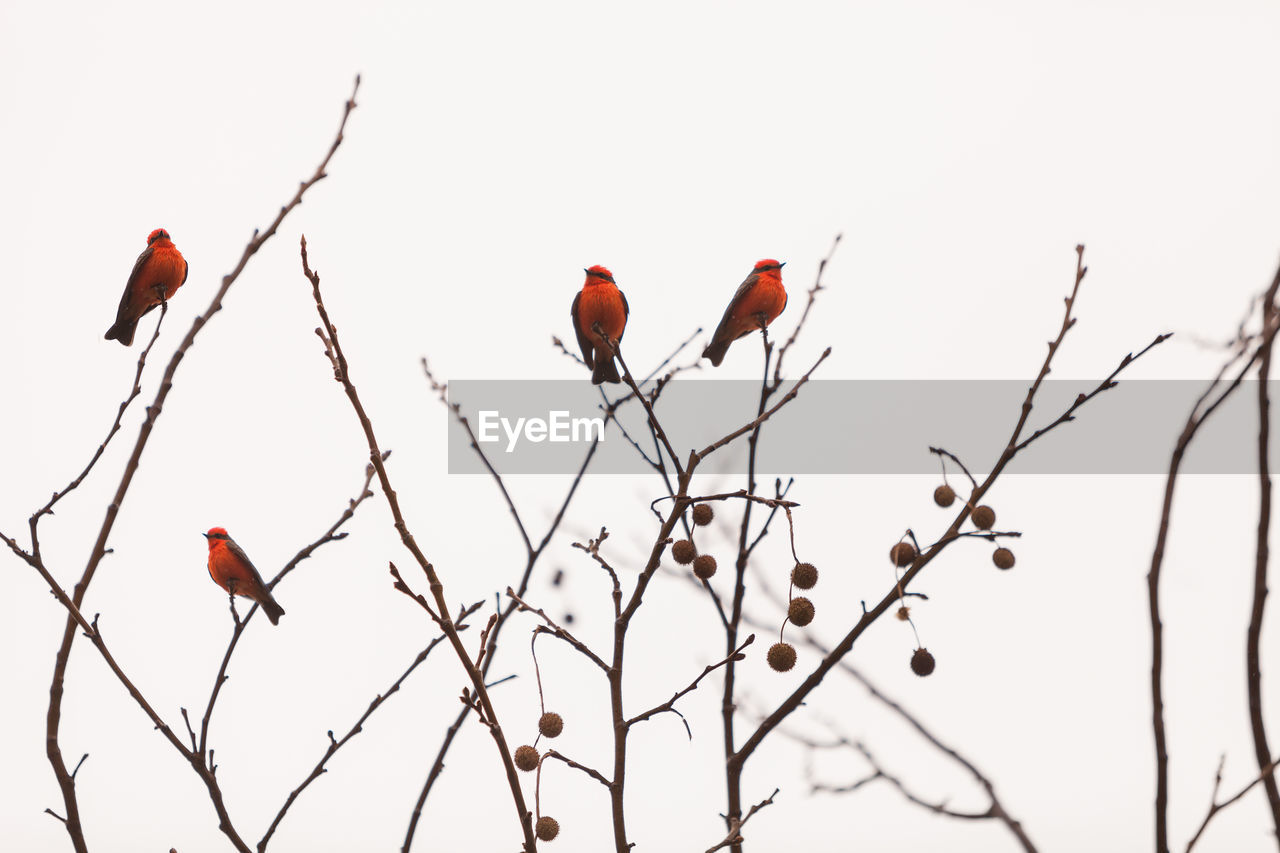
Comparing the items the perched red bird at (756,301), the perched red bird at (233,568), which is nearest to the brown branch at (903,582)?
the perched red bird at (756,301)

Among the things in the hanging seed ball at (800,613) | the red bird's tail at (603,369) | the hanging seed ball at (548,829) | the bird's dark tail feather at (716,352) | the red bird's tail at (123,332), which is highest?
the red bird's tail at (123,332)

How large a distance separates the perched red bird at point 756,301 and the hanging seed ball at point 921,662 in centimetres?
248

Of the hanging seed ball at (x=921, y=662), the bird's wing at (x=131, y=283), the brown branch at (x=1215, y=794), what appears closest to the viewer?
the brown branch at (x=1215, y=794)

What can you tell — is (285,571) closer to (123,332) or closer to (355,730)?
(355,730)

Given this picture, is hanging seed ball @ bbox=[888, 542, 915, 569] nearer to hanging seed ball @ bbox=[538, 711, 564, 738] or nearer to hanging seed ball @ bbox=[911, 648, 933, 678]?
hanging seed ball @ bbox=[911, 648, 933, 678]

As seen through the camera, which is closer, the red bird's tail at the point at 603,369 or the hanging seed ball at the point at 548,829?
the hanging seed ball at the point at 548,829

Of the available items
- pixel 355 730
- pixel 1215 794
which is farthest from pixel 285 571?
pixel 1215 794

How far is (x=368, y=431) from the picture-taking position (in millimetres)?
1854

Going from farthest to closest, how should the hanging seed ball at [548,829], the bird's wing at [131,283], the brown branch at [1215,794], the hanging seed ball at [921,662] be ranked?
the bird's wing at [131,283]
the hanging seed ball at [921,662]
the hanging seed ball at [548,829]
the brown branch at [1215,794]

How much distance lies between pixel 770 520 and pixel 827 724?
65 centimetres

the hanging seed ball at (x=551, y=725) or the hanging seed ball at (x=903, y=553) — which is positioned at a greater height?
the hanging seed ball at (x=903, y=553)

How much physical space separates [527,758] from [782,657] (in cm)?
80

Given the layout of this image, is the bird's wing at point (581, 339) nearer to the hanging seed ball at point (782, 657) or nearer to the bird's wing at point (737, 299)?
the bird's wing at point (737, 299)

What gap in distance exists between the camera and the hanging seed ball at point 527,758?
2.67 metres
